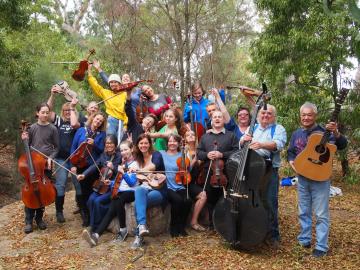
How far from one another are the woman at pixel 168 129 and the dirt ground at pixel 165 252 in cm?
126

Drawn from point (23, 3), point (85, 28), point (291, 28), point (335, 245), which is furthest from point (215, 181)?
point (85, 28)

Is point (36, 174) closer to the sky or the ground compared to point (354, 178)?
closer to the sky

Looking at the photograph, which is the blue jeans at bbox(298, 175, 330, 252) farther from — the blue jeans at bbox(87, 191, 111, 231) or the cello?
the blue jeans at bbox(87, 191, 111, 231)

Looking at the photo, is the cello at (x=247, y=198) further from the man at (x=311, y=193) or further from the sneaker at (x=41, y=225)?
the sneaker at (x=41, y=225)

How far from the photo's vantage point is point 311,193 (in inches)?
183

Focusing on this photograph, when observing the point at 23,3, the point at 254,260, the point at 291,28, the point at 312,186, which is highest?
the point at 23,3

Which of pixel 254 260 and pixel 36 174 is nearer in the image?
pixel 254 260

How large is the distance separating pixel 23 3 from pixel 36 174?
5.16 m

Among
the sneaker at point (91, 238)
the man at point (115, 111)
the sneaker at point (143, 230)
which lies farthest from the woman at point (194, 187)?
the man at point (115, 111)

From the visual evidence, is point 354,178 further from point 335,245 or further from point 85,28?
point 85,28

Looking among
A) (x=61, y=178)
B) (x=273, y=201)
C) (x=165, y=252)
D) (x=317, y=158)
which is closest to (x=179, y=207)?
(x=165, y=252)

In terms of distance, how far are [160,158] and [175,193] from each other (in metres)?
0.47

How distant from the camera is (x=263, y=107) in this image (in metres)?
4.62

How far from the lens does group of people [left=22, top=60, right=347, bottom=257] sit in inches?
185
